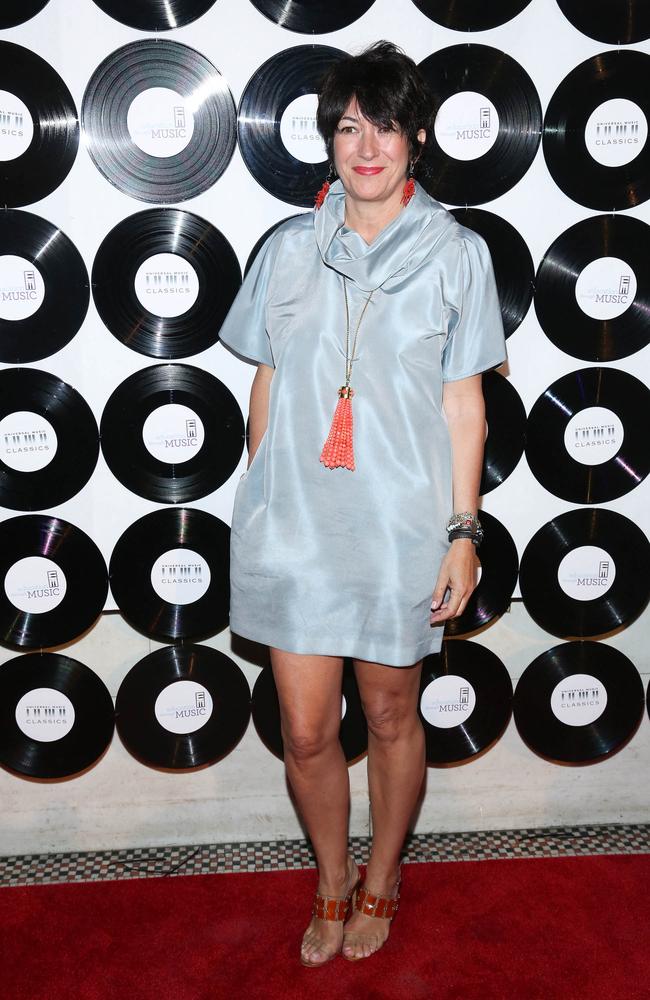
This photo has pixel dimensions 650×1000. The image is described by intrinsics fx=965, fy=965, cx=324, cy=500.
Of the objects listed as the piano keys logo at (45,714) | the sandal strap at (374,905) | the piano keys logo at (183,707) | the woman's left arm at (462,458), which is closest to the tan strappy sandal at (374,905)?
the sandal strap at (374,905)

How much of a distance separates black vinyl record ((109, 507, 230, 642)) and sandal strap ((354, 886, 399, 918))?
69cm

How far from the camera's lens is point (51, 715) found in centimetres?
230

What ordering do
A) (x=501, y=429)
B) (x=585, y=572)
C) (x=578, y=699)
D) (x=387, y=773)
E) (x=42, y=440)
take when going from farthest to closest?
(x=578, y=699) < (x=585, y=572) < (x=501, y=429) < (x=42, y=440) < (x=387, y=773)

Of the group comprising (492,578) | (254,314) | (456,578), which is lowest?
(492,578)

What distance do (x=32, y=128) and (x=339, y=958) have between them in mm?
1824

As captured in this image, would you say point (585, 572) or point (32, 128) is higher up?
point (32, 128)

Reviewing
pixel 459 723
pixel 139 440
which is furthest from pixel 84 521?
pixel 459 723

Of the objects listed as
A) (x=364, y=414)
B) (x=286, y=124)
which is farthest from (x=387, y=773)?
(x=286, y=124)

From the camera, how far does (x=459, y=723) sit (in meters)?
2.42

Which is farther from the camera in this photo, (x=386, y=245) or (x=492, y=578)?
(x=492, y=578)

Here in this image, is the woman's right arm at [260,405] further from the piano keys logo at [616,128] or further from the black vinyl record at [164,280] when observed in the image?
the piano keys logo at [616,128]

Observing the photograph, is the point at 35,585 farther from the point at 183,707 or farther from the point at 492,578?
the point at 492,578

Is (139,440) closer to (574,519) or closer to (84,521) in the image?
(84,521)

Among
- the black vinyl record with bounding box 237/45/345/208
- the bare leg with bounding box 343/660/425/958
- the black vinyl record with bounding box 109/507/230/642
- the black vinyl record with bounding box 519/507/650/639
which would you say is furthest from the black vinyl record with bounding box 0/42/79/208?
the black vinyl record with bounding box 519/507/650/639
